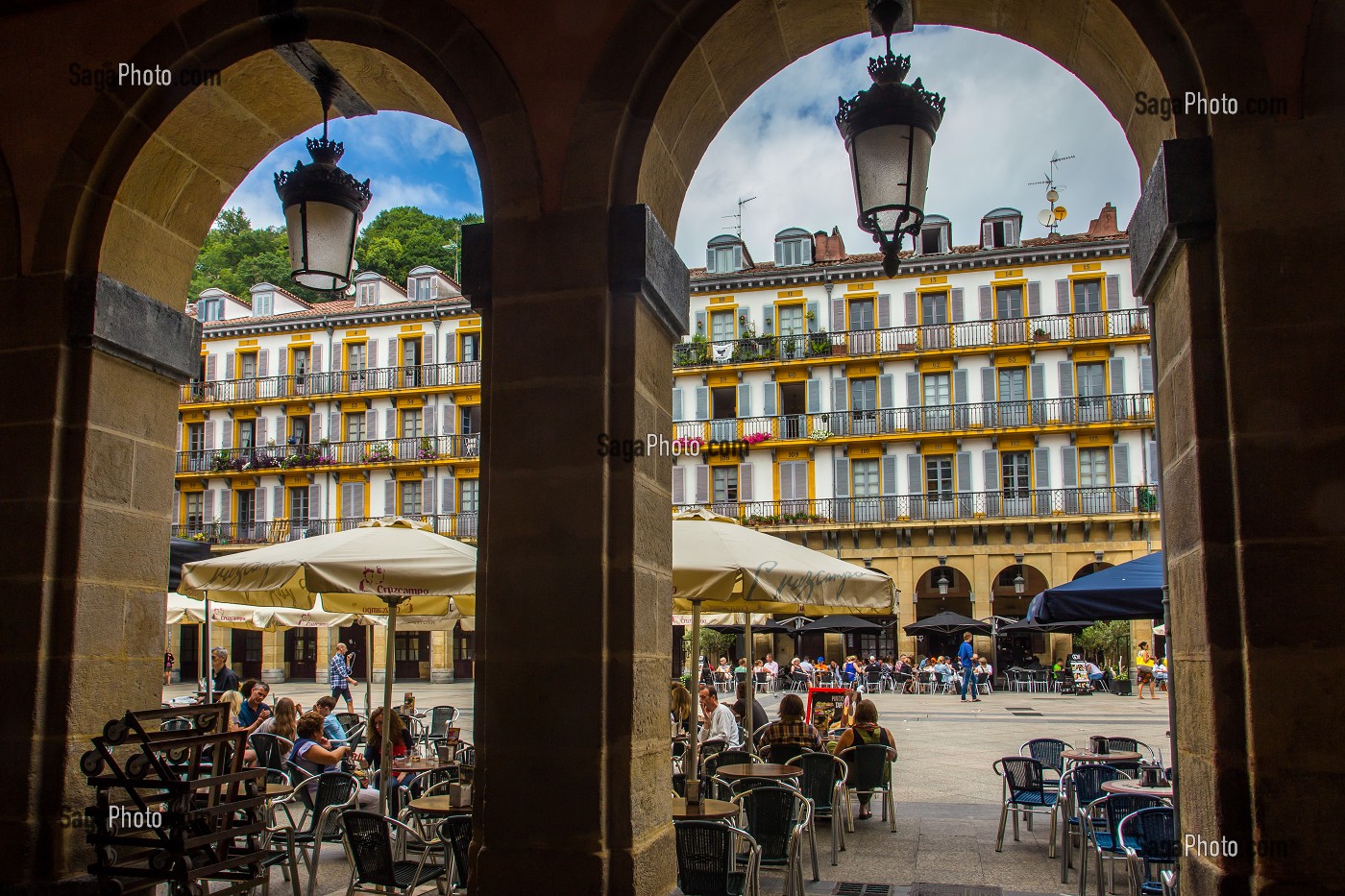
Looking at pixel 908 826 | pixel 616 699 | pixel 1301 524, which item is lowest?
pixel 908 826

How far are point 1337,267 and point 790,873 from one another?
4.03 meters

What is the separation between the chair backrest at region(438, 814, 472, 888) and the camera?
5.12m

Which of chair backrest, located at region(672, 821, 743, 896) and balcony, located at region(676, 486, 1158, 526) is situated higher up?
balcony, located at region(676, 486, 1158, 526)

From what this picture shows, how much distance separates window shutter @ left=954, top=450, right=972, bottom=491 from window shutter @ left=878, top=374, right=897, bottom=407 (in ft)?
10.1

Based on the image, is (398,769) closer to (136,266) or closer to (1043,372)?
(136,266)

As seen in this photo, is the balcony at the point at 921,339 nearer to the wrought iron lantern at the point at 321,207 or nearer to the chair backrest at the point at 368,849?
the wrought iron lantern at the point at 321,207

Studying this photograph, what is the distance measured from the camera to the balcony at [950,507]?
36094 millimetres

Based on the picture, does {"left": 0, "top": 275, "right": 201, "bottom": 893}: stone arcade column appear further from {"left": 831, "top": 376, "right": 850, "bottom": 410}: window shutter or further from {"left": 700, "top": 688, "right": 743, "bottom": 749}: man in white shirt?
{"left": 831, "top": 376, "right": 850, "bottom": 410}: window shutter

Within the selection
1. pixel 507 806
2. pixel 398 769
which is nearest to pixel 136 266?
pixel 507 806

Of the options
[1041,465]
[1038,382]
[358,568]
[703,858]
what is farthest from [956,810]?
[1038,382]

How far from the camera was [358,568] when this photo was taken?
6.67 meters

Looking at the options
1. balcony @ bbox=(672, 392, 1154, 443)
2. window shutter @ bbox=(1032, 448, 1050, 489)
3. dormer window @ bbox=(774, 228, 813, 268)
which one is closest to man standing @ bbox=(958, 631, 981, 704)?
window shutter @ bbox=(1032, 448, 1050, 489)

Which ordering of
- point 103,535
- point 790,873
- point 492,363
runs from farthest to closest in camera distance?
1. point 790,873
2. point 103,535
3. point 492,363

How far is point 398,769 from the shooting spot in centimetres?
829
